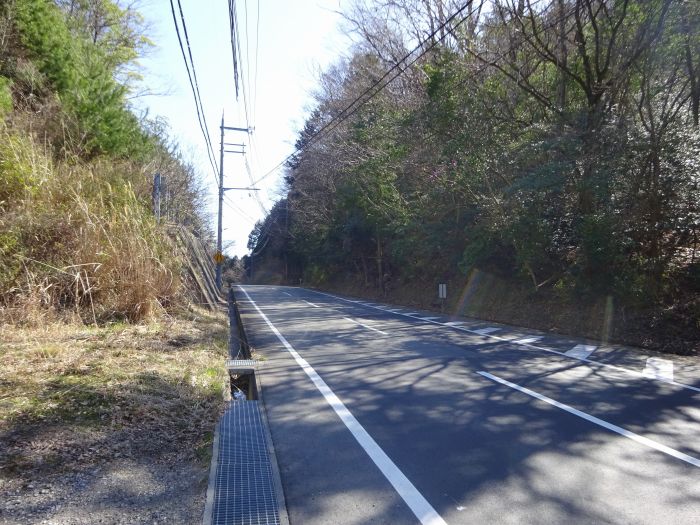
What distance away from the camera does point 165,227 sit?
13.9m

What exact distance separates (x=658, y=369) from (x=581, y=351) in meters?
2.01

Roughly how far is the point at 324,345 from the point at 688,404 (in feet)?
23.2

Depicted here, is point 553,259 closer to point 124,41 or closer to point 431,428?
point 431,428

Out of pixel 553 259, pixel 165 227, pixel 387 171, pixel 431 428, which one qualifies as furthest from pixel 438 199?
pixel 431 428

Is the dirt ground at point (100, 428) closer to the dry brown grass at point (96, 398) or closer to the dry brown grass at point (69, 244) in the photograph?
the dry brown grass at point (96, 398)

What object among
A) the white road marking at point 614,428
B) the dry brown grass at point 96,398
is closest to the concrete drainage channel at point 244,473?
the dry brown grass at point 96,398

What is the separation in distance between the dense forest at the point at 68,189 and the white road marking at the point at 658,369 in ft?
30.5

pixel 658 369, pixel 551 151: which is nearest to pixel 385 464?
pixel 658 369

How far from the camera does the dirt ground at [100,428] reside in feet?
12.2

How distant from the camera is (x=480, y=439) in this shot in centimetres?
545

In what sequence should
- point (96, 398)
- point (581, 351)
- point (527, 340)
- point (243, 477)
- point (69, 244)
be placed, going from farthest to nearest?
point (527, 340) → point (581, 351) → point (69, 244) → point (96, 398) → point (243, 477)

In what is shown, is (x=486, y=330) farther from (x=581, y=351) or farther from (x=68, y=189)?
(x=68, y=189)

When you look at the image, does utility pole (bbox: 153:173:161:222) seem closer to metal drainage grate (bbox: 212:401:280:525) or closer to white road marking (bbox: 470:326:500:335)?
metal drainage grate (bbox: 212:401:280:525)

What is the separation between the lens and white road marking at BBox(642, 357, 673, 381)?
8.73 metres
